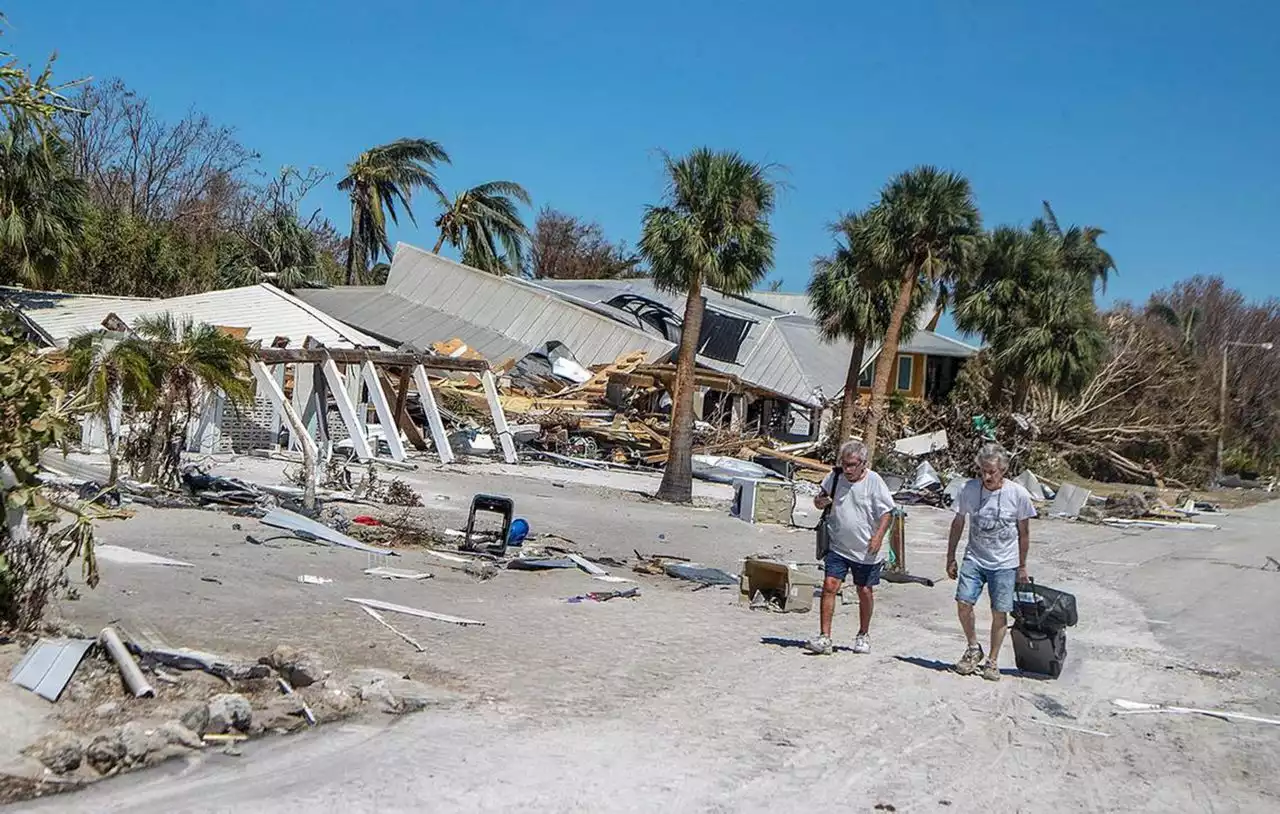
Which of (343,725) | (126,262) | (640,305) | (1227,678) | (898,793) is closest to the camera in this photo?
(898,793)

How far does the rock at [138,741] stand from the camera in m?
5.41

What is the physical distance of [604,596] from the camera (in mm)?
11336

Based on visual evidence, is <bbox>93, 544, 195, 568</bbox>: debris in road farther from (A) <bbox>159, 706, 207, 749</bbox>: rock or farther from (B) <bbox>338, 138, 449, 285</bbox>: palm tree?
(B) <bbox>338, 138, 449, 285</bbox>: palm tree

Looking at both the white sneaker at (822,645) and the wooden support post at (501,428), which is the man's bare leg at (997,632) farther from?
the wooden support post at (501,428)

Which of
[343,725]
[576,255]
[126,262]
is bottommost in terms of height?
[343,725]

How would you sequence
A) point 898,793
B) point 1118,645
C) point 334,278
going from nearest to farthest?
1. point 898,793
2. point 1118,645
3. point 334,278

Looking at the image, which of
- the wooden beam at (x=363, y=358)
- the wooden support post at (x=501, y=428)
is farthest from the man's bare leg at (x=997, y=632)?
the wooden support post at (x=501, y=428)

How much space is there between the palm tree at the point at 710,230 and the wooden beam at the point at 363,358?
191 inches

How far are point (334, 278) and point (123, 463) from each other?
144ft

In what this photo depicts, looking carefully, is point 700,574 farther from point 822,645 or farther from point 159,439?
point 159,439

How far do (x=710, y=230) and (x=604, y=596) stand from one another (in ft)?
37.9

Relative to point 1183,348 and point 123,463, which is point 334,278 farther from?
point 123,463

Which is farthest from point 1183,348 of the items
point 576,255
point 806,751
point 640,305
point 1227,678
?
point 806,751

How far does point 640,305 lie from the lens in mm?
45844
